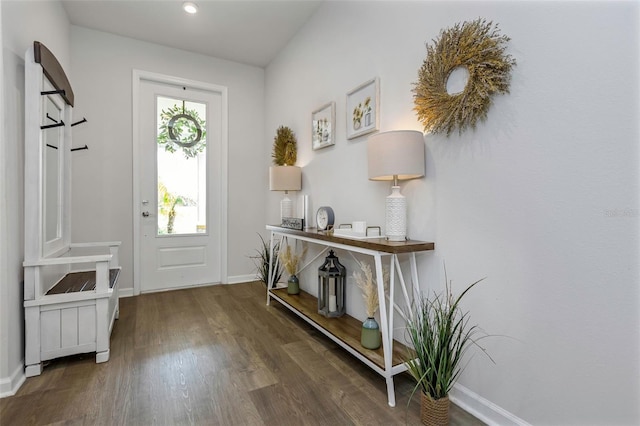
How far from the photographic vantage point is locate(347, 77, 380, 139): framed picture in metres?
2.09

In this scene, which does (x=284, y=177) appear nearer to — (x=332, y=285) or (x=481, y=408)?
(x=332, y=285)

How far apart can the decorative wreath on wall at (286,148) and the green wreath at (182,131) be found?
3.34 ft

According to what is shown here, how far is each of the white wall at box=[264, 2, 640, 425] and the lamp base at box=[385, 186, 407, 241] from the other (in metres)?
0.12

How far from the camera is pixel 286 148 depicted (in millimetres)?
3242

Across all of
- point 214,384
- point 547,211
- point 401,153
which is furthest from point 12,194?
point 547,211

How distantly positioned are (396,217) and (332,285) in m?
0.82

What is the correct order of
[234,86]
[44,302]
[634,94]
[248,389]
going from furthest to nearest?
[234,86] → [44,302] → [248,389] → [634,94]

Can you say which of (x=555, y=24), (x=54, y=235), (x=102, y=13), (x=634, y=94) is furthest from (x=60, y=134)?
(x=634, y=94)

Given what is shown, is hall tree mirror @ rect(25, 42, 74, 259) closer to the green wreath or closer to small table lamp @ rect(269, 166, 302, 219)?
the green wreath

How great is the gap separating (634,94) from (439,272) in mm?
1042

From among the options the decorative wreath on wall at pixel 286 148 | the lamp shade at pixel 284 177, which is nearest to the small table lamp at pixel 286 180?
the lamp shade at pixel 284 177

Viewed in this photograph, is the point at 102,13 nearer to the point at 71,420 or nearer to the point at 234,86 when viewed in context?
the point at 234,86

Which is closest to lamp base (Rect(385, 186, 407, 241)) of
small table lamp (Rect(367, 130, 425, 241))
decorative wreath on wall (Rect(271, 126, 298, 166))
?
small table lamp (Rect(367, 130, 425, 241))

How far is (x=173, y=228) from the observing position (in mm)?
3562
